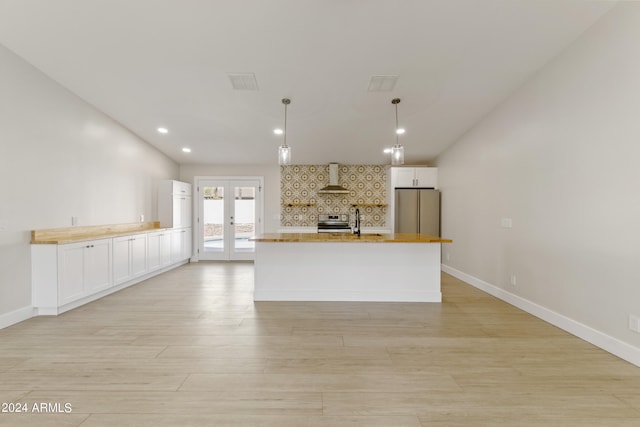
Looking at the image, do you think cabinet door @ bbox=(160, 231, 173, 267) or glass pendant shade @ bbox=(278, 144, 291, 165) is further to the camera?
cabinet door @ bbox=(160, 231, 173, 267)

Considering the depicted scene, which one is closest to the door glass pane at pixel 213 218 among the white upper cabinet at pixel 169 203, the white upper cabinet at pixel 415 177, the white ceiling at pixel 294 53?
the white upper cabinet at pixel 169 203

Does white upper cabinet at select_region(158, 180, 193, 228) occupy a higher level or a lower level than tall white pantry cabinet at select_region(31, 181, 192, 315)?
higher

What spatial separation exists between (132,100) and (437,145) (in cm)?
545

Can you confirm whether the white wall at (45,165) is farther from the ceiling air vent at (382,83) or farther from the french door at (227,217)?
the ceiling air vent at (382,83)

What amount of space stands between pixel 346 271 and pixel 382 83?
2647 mm

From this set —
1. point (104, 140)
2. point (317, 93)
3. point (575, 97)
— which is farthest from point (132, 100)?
point (575, 97)

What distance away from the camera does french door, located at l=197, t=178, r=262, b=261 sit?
7.57 m

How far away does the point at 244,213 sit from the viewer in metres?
7.59

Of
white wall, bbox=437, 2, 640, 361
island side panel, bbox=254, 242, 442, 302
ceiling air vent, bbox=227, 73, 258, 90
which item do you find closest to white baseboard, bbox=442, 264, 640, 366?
white wall, bbox=437, 2, 640, 361

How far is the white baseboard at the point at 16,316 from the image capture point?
10.9 ft

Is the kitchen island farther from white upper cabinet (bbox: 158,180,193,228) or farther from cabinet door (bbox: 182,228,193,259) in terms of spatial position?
cabinet door (bbox: 182,228,193,259)

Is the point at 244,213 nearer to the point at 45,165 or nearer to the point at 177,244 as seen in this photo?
the point at 177,244

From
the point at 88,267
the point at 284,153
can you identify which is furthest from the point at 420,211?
the point at 88,267

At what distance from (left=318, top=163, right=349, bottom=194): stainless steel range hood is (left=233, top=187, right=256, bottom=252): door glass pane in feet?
5.78
